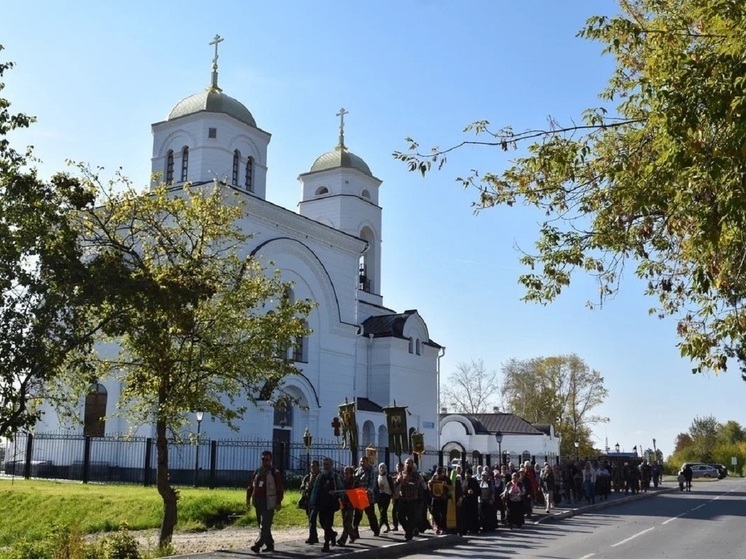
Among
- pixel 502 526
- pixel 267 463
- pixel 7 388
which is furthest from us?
A: pixel 502 526

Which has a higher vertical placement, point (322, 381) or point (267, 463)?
point (322, 381)

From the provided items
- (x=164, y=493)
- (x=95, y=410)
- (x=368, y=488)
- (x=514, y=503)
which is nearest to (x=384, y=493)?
(x=368, y=488)

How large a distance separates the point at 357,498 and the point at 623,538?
6218mm

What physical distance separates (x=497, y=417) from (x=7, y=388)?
54634 millimetres

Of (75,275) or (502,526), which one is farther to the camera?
(502,526)

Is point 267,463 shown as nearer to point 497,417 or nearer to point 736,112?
point 736,112

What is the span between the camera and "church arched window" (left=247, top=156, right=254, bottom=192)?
131 ft

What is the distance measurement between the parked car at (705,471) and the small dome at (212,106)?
53.2 meters

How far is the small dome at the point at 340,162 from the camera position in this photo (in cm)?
4996

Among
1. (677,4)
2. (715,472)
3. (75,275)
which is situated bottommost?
(715,472)

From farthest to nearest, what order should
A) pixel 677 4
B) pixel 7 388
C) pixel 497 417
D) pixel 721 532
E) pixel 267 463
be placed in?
pixel 497 417 → pixel 721 532 → pixel 267 463 → pixel 7 388 → pixel 677 4

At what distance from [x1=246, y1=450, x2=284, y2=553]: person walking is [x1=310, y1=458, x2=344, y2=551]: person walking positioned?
1.08m

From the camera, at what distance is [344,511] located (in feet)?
54.7

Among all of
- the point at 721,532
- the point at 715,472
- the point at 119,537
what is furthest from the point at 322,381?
the point at 715,472
